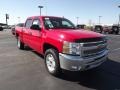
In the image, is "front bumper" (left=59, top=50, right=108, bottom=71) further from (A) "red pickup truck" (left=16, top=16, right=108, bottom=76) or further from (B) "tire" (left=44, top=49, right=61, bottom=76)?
(B) "tire" (left=44, top=49, right=61, bottom=76)

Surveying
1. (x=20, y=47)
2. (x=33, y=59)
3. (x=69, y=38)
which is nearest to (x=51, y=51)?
(x=69, y=38)

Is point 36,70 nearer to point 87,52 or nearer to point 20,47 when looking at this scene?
point 87,52

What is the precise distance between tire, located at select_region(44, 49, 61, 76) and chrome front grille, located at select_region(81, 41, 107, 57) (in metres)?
0.92

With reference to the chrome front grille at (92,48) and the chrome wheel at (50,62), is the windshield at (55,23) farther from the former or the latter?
the chrome front grille at (92,48)

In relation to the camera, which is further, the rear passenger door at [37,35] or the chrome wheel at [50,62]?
the rear passenger door at [37,35]

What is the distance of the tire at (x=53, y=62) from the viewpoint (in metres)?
6.21

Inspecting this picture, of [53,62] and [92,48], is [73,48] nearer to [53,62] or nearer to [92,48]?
[92,48]

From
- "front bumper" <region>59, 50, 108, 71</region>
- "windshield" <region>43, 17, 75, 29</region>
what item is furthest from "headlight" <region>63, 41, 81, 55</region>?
"windshield" <region>43, 17, 75, 29</region>

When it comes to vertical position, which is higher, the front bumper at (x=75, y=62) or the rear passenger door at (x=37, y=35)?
the rear passenger door at (x=37, y=35)

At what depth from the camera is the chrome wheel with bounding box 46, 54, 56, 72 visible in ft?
21.3

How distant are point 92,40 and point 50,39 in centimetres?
140

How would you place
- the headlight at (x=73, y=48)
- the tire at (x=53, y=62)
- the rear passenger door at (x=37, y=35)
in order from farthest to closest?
the rear passenger door at (x=37, y=35)
the tire at (x=53, y=62)
the headlight at (x=73, y=48)

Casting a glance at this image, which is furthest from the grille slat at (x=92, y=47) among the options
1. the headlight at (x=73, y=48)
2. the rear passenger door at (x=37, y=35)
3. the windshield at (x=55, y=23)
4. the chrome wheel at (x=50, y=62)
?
the rear passenger door at (x=37, y=35)

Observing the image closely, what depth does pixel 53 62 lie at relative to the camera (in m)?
6.49
